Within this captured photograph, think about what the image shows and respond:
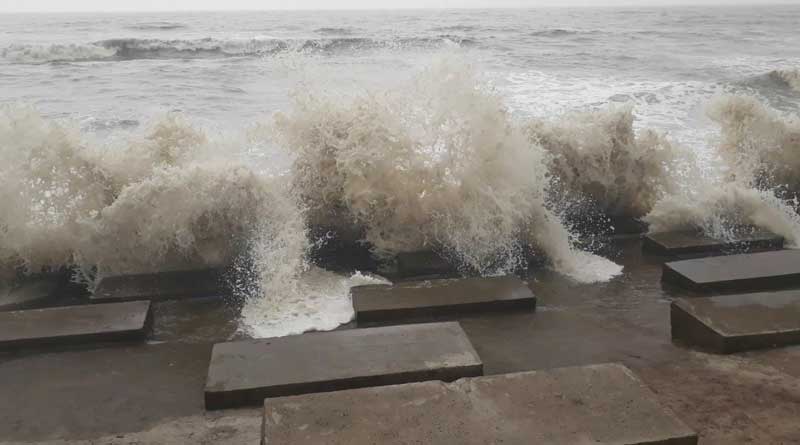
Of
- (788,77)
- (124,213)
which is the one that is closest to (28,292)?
(124,213)

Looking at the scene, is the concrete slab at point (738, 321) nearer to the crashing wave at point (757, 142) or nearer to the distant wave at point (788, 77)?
the crashing wave at point (757, 142)

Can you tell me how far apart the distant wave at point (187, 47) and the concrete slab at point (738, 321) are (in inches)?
709

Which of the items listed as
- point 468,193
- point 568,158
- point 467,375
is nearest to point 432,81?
point 468,193

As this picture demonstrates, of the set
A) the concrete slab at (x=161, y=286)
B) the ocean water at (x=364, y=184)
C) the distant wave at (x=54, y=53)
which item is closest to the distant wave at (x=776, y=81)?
the ocean water at (x=364, y=184)

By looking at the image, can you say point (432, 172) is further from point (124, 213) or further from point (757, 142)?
point (757, 142)

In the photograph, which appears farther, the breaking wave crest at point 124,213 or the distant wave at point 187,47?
the distant wave at point 187,47

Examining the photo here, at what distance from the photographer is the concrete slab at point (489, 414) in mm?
2174

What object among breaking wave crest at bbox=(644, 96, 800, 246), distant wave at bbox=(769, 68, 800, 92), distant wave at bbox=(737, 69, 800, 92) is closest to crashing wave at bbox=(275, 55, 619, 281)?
breaking wave crest at bbox=(644, 96, 800, 246)

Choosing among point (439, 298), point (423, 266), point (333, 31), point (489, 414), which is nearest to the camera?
point (489, 414)

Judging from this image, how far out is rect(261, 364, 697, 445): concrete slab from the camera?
217 cm

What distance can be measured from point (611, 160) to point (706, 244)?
128cm

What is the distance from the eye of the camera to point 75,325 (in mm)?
3439

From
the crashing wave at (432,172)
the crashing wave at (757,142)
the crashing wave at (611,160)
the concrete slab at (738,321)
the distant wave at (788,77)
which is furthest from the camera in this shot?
the distant wave at (788,77)

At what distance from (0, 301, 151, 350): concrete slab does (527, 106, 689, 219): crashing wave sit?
3.68 meters
